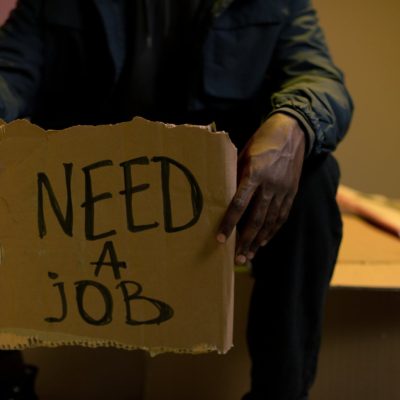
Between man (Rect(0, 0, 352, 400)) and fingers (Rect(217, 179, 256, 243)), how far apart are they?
8 cm

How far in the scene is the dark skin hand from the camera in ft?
1.90

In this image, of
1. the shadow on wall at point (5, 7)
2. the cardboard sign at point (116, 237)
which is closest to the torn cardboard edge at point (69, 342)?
the cardboard sign at point (116, 237)

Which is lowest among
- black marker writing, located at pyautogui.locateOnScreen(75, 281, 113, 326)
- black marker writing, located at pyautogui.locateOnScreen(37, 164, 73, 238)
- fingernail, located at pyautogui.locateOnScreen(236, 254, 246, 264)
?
black marker writing, located at pyautogui.locateOnScreen(75, 281, 113, 326)

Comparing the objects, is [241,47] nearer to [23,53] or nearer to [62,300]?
[23,53]

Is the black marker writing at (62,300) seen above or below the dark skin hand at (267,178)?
below

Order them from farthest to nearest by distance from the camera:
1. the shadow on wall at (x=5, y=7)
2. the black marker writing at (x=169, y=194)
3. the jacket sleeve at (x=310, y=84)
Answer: the shadow on wall at (x=5, y=7), the jacket sleeve at (x=310, y=84), the black marker writing at (x=169, y=194)

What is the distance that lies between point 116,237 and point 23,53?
0.43 meters

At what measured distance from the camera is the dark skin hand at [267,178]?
578 mm

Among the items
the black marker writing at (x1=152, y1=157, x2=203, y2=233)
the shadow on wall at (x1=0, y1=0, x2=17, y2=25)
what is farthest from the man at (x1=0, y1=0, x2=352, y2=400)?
the shadow on wall at (x1=0, y1=0, x2=17, y2=25)

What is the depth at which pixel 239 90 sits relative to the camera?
0.85 meters

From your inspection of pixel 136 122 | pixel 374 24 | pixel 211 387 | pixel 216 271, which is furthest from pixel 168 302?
pixel 374 24

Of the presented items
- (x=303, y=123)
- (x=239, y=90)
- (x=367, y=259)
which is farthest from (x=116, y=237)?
(x=367, y=259)

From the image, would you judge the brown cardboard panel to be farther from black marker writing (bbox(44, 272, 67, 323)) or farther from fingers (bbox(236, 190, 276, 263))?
black marker writing (bbox(44, 272, 67, 323))

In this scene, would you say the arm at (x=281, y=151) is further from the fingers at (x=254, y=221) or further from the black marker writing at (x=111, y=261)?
the black marker writing at (x=111, y=261)
